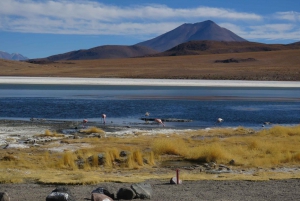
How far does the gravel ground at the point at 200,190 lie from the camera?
8945mm

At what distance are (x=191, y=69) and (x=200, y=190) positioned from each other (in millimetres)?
78065

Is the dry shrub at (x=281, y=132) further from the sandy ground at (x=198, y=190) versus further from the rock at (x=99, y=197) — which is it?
the rock at (x=99, y=197)

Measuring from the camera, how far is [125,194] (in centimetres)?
882

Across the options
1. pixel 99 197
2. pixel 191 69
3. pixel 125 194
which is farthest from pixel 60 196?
pixel 191 69

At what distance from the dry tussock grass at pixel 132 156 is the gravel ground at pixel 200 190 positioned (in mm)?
628

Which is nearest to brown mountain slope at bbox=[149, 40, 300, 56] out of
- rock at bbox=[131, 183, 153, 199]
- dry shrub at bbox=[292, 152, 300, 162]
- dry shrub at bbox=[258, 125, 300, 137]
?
dry shrub at bbox=[258, 125, 300, 137]

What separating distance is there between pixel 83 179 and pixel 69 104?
23.4m

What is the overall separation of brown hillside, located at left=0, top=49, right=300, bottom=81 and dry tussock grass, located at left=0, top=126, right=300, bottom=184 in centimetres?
5664

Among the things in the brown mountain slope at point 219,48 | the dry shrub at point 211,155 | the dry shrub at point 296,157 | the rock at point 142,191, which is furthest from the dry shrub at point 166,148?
the brown mountain slope at point 219,48

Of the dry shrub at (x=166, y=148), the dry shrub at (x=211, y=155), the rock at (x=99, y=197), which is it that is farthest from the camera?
the dry shrub at (x=166, y=148)

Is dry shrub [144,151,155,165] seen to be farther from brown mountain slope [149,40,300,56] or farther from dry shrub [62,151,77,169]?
brown mountain slope [149,40,300,56]

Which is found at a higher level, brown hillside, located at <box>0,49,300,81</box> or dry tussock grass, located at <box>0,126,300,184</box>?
dry tussock grass, located at <box>0,126,300,184</box>

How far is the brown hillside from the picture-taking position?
7581 cm

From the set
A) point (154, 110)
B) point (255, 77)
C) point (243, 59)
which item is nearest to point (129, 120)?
point (154, 110)
